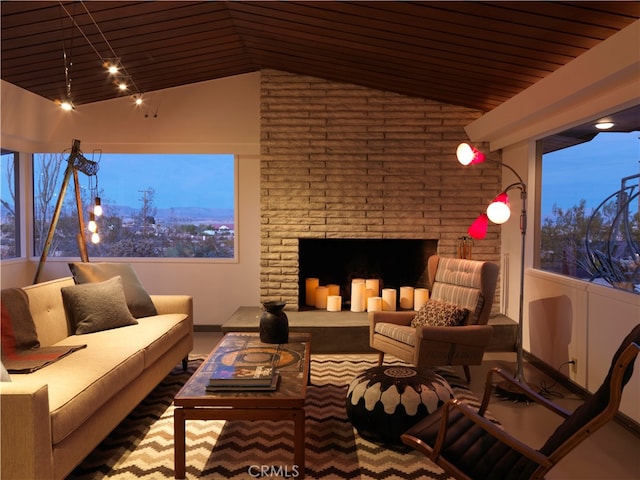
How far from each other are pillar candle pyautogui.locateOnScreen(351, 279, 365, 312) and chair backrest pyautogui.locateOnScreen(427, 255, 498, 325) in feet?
3.38

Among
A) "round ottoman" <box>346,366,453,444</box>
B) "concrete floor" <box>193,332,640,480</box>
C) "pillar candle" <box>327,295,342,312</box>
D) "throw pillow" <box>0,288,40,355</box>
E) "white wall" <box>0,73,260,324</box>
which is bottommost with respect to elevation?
"concrete floor" <box>193,332,640,480</box>

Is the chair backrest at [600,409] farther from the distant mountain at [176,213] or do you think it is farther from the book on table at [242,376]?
the distant mountain at [176,213]

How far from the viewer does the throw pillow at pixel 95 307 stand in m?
3.51

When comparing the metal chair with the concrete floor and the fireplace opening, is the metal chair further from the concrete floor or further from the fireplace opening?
the fireplace opening

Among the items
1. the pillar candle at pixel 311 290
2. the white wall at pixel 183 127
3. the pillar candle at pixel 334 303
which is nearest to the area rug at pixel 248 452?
the pillar candle at pixel 334 303

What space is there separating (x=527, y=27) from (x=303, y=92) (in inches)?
108

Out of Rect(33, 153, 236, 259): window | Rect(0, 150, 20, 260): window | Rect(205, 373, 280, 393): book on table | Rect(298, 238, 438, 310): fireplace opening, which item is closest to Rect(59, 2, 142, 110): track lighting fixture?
Rect(33, 153, 236, 259): window

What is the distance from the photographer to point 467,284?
4.14 m

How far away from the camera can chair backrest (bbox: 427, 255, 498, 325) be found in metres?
3.95

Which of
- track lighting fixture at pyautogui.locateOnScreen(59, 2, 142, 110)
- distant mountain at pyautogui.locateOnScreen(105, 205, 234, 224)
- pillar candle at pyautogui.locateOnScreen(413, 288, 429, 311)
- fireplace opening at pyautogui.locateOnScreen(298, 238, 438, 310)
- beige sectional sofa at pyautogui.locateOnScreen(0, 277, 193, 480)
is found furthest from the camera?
distant mountain at pyautogui.locateOnScreen(105, 205, 234, 224)

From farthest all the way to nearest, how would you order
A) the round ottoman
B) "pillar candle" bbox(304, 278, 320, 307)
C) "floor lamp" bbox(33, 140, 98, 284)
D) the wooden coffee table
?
"pillar candle" bbox(304, 278, 320, 307)
"floor lamp" bbox(33, 140, 98, 284)
the round ottoman
the wooden coffee table

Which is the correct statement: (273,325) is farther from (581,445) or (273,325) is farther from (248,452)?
(581,445)

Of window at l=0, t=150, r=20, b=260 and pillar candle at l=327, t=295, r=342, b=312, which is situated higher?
window at l=0, t=150, r=20, b=260

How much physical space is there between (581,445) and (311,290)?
3268mm
